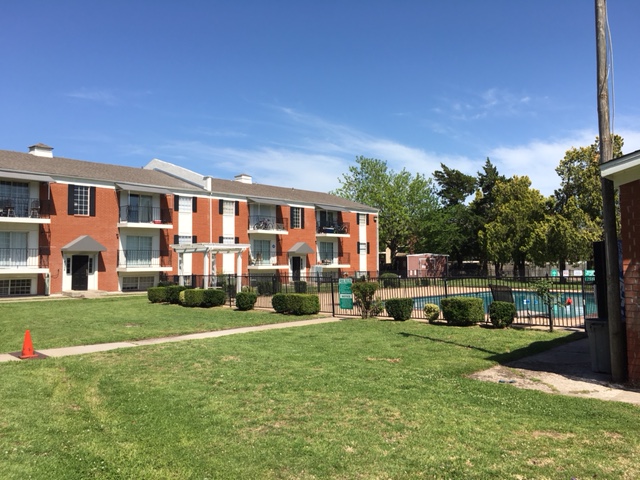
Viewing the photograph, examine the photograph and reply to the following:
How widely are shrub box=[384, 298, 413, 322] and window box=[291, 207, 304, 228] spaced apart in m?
29.5

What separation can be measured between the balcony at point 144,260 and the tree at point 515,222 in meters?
32.9

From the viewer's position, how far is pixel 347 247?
166 feet

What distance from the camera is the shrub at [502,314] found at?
46.7ft

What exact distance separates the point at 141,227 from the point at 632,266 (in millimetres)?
32775

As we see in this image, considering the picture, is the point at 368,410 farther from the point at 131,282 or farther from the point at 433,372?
the point at 131,282

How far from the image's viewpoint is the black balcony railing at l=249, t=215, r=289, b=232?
4266 cm

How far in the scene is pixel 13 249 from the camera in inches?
1190

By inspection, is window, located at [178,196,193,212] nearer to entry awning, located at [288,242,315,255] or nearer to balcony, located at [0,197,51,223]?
balcony, located at [0,197,51,223]

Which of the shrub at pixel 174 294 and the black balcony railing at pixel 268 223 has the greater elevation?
the black balcony railing at pixel 268 223

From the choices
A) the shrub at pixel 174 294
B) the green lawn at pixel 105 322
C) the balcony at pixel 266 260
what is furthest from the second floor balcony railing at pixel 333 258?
the green lawn at pixel 105 322

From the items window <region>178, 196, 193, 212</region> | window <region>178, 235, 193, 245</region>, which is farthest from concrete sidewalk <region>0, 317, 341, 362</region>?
window <region>178, 196, 193, 212</region>

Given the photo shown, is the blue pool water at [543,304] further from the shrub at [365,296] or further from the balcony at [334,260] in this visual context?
the balcony at [334,260]

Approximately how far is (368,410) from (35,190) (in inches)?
1250

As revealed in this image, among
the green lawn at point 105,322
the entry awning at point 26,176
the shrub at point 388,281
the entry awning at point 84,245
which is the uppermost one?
the entry awning at point 26,176
